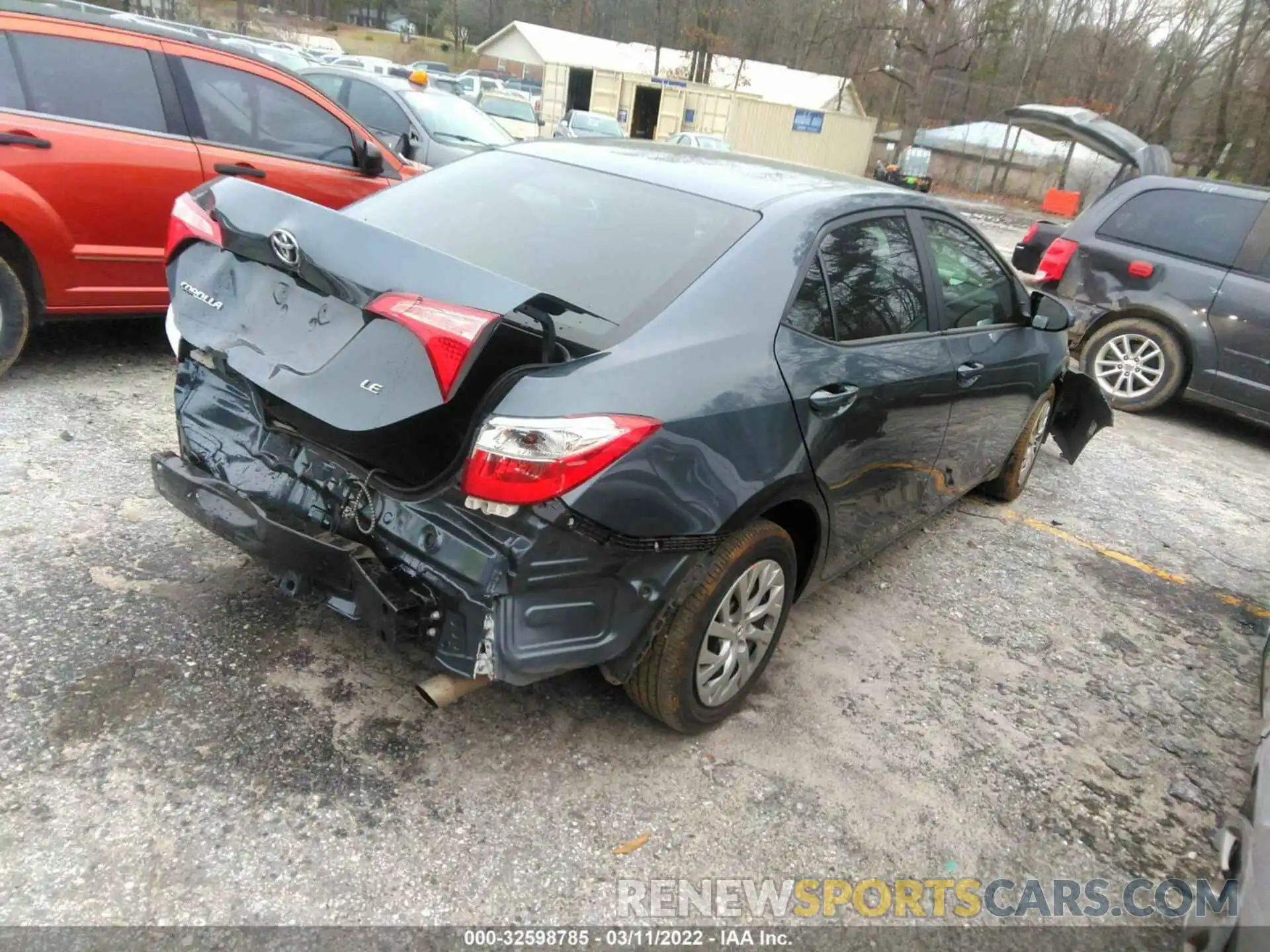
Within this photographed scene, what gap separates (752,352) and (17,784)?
2.22 m

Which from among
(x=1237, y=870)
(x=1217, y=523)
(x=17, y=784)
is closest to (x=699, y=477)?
(x=1237, y=870)

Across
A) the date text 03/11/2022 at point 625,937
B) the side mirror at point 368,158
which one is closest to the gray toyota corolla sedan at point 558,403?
the date text 03/11/2022 at point 625,937

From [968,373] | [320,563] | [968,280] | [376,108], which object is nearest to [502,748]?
[320,563]

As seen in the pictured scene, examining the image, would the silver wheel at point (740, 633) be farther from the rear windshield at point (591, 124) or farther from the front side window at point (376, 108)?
the rear windshield at point (591, 124)

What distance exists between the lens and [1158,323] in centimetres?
699

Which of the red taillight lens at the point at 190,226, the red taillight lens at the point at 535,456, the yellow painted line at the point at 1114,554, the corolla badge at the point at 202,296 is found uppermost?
the red taillight lens at the point at 190,226

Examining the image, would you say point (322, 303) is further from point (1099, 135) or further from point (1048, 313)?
point (1099, 135)

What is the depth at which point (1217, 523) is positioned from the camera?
5371 mm

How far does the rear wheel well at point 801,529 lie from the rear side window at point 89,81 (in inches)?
153

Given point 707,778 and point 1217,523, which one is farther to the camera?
point 1217,523

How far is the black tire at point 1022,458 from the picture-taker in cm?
479

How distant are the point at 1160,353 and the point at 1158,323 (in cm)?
24

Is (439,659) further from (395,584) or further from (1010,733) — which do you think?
(1010,733)

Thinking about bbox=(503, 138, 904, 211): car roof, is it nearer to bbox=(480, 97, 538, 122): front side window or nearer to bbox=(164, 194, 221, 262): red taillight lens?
bbox=(164, 194, 221, 262): red taillight lens
